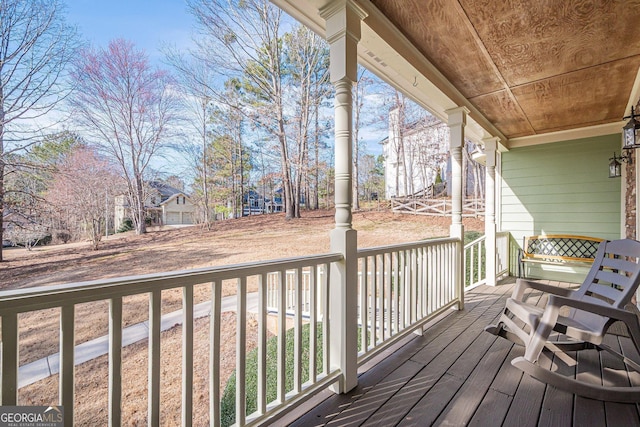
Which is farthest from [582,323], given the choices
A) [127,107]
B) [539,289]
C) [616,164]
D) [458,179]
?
[127,107]

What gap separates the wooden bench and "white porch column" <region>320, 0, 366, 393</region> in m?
4.43

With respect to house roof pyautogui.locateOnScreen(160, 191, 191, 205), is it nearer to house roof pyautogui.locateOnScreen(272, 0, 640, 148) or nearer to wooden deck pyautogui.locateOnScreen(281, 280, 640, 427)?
house roof pyautogui.locateOnScreen(272, 0, 640, 148)

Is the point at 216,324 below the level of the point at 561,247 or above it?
above

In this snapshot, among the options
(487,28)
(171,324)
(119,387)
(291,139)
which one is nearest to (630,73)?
(487,28)

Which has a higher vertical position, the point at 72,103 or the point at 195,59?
the point at 195,59

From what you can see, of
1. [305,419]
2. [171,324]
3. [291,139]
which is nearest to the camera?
[305,419]

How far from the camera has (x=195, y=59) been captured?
18.3ft

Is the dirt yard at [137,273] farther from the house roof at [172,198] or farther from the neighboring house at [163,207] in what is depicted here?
the house roof at [172,198]

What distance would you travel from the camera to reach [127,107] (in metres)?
4.10

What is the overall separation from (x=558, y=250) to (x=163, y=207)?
6.69m

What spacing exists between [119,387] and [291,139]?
622 centimetres

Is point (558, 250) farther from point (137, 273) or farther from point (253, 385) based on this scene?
point (137, 273)

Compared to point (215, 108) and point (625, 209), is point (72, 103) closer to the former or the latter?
point (215, 108)

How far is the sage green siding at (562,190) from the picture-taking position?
14.5 feet
